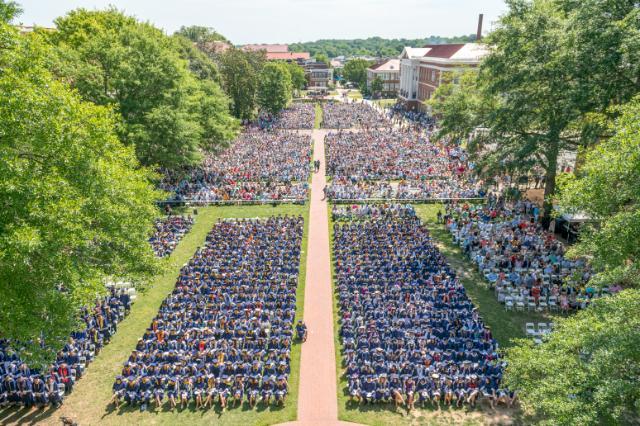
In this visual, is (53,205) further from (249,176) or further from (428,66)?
(428,66)

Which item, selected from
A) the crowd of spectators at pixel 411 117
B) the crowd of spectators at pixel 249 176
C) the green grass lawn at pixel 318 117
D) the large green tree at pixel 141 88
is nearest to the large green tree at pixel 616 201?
the crowd of spectators at pixel 249 176

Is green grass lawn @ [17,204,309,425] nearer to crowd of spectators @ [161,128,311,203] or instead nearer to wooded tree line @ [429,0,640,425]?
wooded tree line @ [429,0,640,425]

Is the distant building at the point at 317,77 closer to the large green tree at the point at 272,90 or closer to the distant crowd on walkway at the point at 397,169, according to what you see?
the large green tree at the point at 272,90

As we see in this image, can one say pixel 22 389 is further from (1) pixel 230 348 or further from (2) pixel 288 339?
(2) pixel 288 339

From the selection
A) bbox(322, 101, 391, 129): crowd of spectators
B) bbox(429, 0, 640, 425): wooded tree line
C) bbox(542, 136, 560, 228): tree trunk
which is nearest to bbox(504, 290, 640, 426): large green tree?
bbox(429, 0, 640, 425): wooded tree line

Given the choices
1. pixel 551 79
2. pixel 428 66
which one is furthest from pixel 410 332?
pixel 428 66

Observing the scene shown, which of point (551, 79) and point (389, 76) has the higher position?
point (389, 76)
